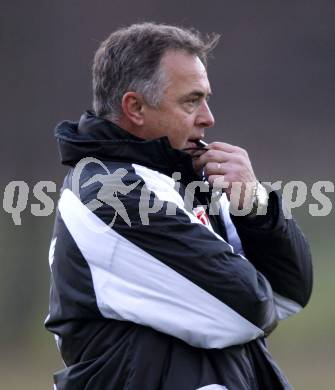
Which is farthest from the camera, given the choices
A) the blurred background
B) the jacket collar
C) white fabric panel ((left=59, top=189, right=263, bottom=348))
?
the blurred background

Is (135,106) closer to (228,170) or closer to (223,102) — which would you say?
(228,170)

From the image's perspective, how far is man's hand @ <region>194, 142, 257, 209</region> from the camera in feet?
5.76

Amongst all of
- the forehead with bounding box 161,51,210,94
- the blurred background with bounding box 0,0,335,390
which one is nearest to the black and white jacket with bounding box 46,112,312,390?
the forehead with bounding box 161,51,210,94

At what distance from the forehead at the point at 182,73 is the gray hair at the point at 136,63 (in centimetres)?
1

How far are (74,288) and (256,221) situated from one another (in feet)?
1.22

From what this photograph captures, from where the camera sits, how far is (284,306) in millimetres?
1796

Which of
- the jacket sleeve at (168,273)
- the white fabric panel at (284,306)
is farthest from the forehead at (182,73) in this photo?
the white fabric panel at (284,306)

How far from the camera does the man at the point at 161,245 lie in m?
1.61

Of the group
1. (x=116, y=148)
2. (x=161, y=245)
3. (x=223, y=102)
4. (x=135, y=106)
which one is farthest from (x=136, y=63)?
(x=223, y=102)

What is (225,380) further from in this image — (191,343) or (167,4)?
(167,4)

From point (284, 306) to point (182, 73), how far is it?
49cm

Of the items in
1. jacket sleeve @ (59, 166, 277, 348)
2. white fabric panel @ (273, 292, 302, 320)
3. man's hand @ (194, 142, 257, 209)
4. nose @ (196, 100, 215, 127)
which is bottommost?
white fabric panel @ (273, 292, 302, 320)

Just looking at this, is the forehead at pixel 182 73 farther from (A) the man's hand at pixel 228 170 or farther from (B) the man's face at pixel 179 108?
(A) the man's hand at pixel 228 170

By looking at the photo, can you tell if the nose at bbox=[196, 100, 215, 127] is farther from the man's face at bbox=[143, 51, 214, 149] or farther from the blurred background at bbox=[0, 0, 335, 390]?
the blurred background at bbox=[0, 0, 335, 390]
